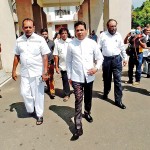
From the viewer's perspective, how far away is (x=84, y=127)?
441cm

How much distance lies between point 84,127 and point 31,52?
1659mm

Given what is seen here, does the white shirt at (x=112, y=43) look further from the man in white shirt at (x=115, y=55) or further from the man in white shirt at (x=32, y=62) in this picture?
the man in white shirt at (x=32, y=62)

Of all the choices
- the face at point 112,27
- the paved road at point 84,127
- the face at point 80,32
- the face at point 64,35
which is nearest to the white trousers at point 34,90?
the paved road at point 84,127

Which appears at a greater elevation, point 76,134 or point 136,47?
point 136,47

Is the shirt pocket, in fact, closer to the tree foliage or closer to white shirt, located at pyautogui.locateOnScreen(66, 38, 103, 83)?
white shirt, located at pyautogui.locateOnScreen(66, 38, 103, 83)

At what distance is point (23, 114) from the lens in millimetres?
5285

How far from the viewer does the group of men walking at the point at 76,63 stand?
4.09m

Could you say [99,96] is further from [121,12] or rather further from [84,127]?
[121,12]

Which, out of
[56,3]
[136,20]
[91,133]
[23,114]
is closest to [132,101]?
[91,133]

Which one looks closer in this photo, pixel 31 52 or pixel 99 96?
pixel 31 52

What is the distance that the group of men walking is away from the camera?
13.4 ft

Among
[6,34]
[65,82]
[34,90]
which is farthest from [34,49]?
[6,34]

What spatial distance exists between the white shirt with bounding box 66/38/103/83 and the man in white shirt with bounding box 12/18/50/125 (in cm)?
58

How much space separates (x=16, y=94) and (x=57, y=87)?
128 centimetres
